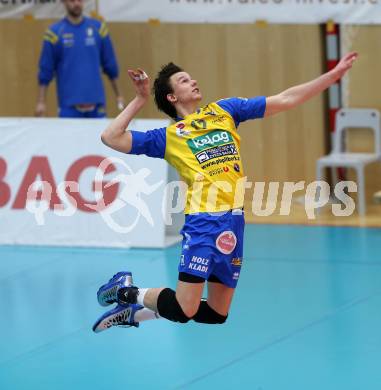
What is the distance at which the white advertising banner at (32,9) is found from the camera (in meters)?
15.0

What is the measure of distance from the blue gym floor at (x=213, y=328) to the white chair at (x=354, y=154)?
45.9 inches

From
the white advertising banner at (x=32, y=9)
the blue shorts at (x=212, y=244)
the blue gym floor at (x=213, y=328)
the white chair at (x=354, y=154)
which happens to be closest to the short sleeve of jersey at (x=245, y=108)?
the blue shorts at (x=212, y=244)

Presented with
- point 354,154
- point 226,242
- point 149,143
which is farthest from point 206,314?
point 354,154

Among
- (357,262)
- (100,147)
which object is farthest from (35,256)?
(357,262)

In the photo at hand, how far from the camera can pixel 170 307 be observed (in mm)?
7234

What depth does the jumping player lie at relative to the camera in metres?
7.11

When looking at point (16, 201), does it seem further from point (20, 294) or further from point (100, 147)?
point (20, 294)

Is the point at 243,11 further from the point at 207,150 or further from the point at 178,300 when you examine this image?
the point at 178,300

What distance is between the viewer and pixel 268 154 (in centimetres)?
1479

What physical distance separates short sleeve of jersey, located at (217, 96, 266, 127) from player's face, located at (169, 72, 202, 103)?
0.23 m

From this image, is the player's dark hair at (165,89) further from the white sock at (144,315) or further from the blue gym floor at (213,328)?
the blue gym floor at (213,328)

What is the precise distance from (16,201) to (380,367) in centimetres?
618

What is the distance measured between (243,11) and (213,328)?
21.2ft

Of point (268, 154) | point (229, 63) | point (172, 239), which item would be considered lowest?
point (172, 239)
